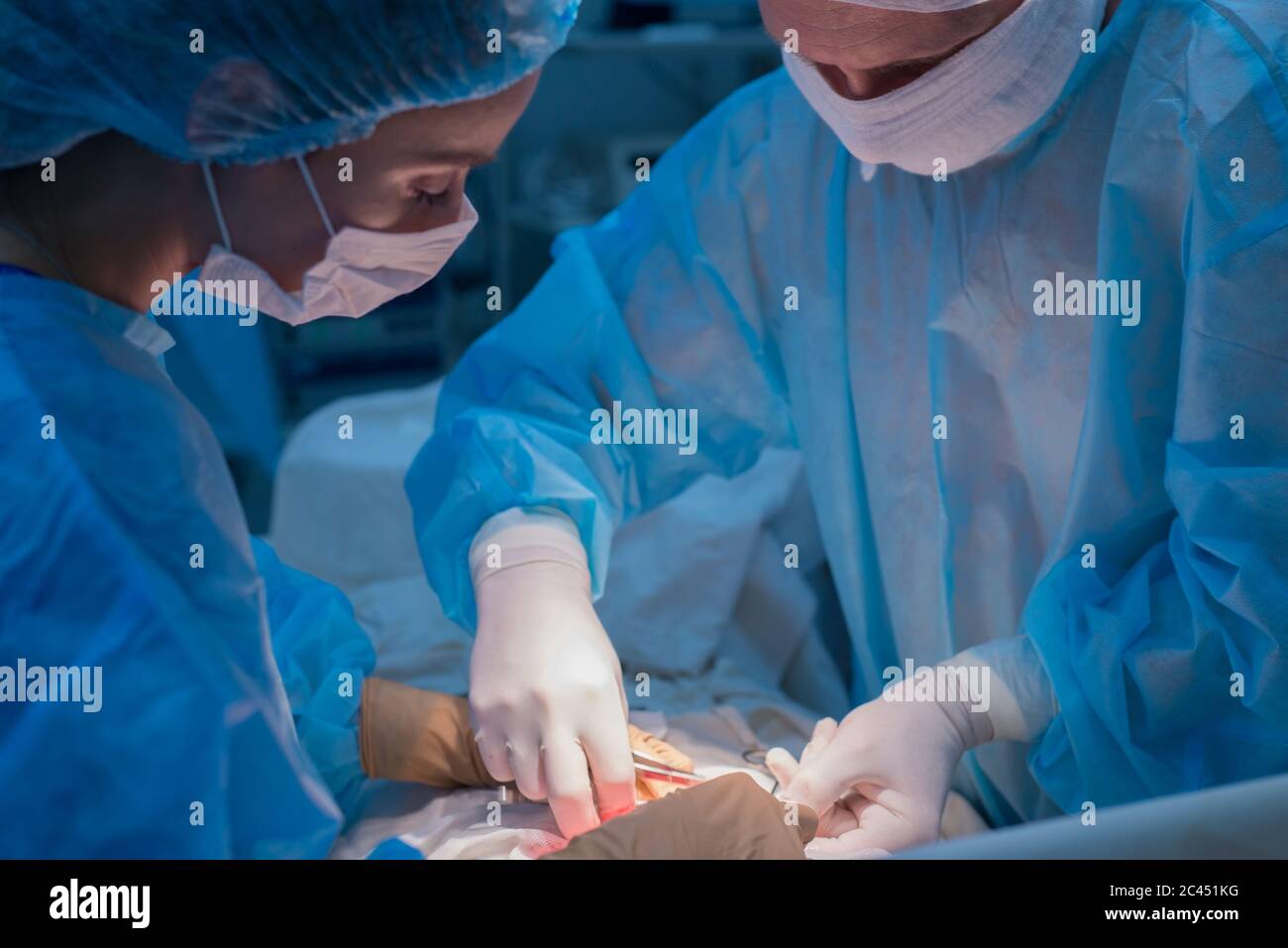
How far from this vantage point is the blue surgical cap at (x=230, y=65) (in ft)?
3.10

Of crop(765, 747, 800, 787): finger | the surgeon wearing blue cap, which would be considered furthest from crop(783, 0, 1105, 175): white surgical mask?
crop(765, 747, 800, 787): finger

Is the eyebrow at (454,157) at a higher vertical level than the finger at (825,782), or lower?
higher

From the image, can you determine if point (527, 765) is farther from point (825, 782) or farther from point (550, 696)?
point (825, 782)

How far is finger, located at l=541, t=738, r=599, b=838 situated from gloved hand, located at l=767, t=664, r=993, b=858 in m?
0.22

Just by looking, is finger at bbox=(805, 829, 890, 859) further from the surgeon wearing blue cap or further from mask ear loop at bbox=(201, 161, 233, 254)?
mask ear loop at bbox=(201, 161, 233, 254)

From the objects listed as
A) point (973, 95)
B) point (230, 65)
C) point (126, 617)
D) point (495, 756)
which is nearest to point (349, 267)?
point (230, 65)

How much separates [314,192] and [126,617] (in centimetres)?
40

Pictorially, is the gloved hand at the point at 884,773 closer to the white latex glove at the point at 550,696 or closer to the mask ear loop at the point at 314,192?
the white latex glove at the point at 550,696

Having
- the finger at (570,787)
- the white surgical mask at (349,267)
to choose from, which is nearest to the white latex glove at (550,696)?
the finger at (570,787)

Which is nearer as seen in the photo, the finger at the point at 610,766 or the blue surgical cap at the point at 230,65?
the blue surgical cap at the point at 230,65

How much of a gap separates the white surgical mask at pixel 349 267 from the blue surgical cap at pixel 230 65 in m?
0.06

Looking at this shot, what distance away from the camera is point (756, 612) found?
1903mm

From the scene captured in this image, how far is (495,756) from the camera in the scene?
51.5 inches
